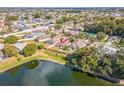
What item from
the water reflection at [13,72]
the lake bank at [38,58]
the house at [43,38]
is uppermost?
the house at [43,38]

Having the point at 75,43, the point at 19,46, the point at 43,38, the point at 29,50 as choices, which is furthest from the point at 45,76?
the point at 43,38

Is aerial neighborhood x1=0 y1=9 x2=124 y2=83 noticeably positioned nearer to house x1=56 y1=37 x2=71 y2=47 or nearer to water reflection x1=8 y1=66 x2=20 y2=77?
house x1=56 y1=37 x2=71 y2=47

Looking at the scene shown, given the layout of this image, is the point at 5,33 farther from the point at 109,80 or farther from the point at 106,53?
the point at 109,80

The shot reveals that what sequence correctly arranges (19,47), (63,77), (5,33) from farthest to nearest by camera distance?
(5,33) → (19,47) → (63,77)

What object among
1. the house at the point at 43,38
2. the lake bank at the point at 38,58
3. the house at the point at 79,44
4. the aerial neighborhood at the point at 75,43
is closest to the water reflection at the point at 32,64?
the lake bank at the point at 38,58

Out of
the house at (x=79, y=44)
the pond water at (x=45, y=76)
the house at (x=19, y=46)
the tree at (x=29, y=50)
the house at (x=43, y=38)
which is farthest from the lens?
the house at (x=43, y=38)

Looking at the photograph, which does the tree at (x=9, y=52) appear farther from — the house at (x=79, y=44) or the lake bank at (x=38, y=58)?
the house at (x=79, y=44)

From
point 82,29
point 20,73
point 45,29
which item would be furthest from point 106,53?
point 45,29

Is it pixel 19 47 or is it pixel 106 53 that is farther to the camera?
pixel 19 47

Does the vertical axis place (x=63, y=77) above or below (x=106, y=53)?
below
